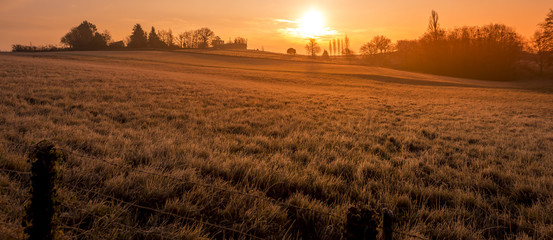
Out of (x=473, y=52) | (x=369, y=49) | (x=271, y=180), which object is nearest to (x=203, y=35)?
(x=369, y=49)

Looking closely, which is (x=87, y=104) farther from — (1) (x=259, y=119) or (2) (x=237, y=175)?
(2) (x=237, y=175)

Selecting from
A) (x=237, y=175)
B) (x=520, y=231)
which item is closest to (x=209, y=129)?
(x=237, y=175)

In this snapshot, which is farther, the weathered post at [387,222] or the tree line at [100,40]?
the tree line at [100,40]

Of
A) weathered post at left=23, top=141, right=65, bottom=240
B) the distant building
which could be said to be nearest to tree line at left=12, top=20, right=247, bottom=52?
the distant building

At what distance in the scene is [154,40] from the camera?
→ 83125 mm

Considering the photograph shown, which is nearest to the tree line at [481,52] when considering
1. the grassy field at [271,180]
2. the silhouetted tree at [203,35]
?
the grassy field at [271,180]

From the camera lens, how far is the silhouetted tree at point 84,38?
75.1 meters

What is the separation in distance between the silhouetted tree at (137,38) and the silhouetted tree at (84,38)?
7.88 meters

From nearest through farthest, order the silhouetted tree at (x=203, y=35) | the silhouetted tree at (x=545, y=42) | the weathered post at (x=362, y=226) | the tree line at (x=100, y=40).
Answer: the weathered post at (x=362, y=226) < the silhouetted tree at (x=545, y=42) < the tree line at (x=100, y=40) < the silhouetted tree at (x=203, y=35)

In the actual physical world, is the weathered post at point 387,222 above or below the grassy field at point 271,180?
above

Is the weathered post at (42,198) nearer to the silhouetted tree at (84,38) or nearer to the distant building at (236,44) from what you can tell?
the silhouetted tree at (84,38)

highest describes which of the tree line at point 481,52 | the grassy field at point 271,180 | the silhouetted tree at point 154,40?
the silhouetted tree at point 154,40

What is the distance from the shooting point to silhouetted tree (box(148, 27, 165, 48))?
82812mm

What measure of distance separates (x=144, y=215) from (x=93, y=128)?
4.40 metres
